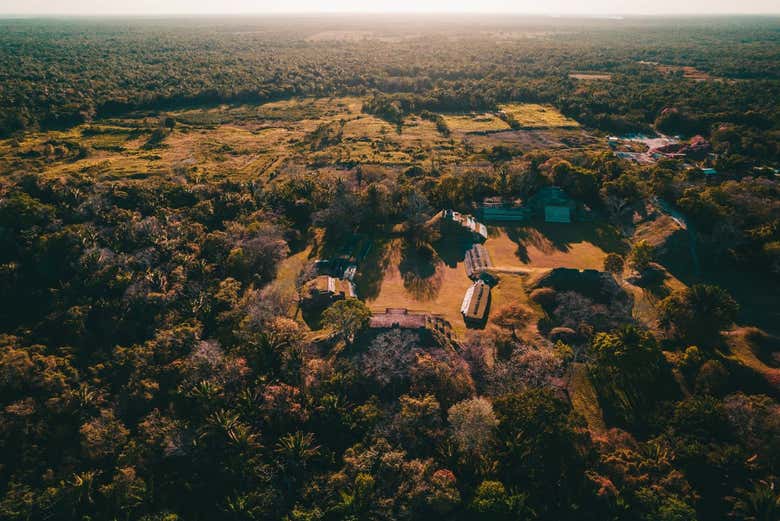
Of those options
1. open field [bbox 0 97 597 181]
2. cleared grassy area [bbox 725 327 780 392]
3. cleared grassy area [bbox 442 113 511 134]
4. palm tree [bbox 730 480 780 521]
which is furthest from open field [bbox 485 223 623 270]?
cleared grassy area [bbox 442 113 511 134]

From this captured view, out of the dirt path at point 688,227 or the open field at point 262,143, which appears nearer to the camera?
the dirt path at point 688,227

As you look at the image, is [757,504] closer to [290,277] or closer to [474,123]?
[290,277]

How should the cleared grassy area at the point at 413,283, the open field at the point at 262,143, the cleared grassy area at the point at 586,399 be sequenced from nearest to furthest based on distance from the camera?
the cleared grassy area at the point at 586,399, the cleared grassy area at the point at 413,283, the open field at the point at 262,143

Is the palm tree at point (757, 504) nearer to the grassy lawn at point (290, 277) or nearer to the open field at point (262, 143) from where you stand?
the grassy lawn at point (290, 277)

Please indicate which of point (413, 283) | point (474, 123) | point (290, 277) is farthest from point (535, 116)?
point (290, 277)

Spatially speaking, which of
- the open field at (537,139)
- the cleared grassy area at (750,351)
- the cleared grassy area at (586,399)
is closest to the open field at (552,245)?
the cleared grassy area at (750,351)

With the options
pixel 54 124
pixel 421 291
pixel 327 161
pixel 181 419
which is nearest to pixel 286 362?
pixel 181 419

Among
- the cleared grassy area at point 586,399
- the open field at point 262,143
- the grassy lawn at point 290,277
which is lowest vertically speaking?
the cleared grassy area at point 586,399

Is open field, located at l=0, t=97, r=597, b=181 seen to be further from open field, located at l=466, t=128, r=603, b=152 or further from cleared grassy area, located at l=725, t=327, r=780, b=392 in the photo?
cleared grassy area, located at l=725, t=327, r=780, b=392
